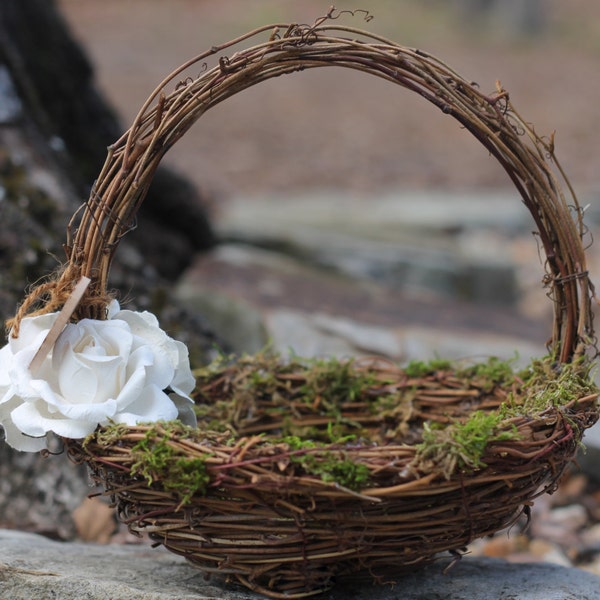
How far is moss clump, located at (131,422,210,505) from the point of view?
1350 mm

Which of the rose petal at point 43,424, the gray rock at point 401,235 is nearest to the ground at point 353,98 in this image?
the gray rock at point 401,235

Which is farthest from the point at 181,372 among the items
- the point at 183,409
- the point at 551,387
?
the point at 551,387

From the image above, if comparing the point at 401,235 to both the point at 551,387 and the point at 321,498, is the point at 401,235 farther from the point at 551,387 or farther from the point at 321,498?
the point at 321,498

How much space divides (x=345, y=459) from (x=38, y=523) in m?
1.38

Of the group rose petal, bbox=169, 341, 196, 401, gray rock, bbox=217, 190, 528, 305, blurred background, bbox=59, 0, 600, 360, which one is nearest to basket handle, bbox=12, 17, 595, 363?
rose petal, bbox=169, 341, 196, 401

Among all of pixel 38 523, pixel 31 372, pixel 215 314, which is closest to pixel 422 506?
pixel 31 372

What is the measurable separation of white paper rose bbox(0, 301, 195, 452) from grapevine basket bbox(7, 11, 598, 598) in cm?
4

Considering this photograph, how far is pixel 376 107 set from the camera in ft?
35.3

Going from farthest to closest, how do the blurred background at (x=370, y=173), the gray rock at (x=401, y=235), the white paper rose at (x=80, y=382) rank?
1. the gray rock at (x=401, y=235)
2. the blurred background at (x=370, y=173)
3. the white paper rose at (x=80, y=382)

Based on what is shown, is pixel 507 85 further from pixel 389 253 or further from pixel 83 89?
pixel 83 89

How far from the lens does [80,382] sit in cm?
148

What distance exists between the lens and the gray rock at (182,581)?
4.78 feet

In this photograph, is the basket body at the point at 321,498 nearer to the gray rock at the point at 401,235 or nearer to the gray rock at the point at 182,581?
the gray rock at the point at 182,581

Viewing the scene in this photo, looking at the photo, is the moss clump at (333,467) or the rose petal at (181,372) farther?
the rose petal at (181,372)
